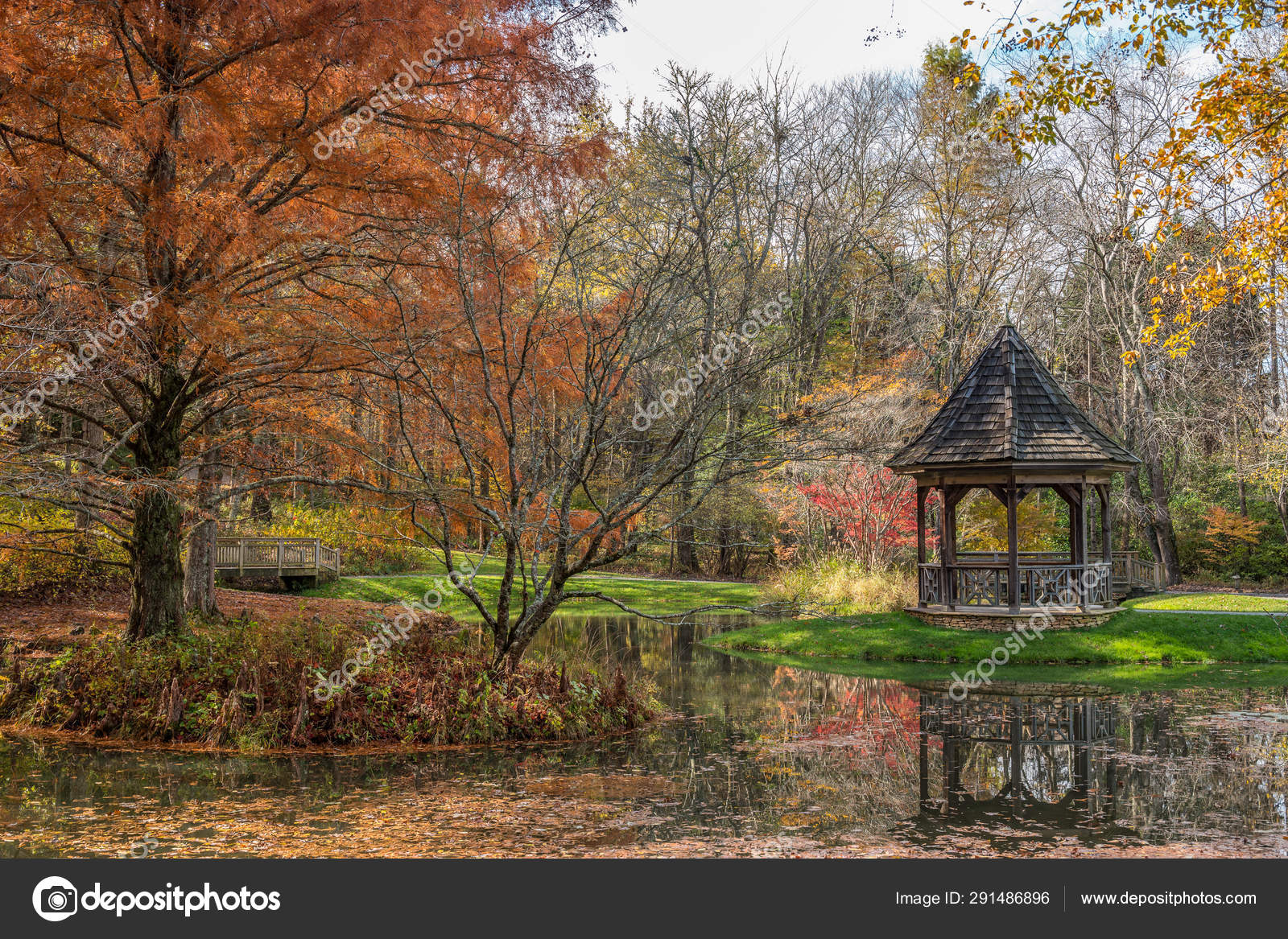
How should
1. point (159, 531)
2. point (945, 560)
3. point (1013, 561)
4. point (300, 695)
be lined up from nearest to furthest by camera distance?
point (300, 695) → point (159, 531) → point (1013, 561) → point (945, 560)

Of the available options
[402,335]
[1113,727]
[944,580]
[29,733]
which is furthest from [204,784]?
[944,580]

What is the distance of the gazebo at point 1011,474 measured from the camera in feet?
53.6

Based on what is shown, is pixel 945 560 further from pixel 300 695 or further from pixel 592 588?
pixel 300 695

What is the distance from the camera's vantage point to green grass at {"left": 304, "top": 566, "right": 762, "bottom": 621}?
2205 cm

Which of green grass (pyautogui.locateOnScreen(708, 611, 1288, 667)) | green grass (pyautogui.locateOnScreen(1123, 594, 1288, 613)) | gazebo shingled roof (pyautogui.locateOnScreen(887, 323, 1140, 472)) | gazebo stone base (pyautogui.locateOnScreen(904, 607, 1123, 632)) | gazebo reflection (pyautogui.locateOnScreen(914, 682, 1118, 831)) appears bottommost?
gazebo reflection (pyautogui.locateOnScreen(914, 682, 1118, 831))

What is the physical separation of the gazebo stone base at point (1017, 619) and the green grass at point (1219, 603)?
62.6 inches

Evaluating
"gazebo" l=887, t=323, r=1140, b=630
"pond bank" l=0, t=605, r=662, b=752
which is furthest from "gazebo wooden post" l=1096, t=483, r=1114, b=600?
"pond bank" l=0, t=605, r=662, b=752

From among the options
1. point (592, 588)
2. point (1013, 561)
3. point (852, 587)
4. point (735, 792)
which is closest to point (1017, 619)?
point (1013, 561)

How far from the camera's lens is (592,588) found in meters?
24.8

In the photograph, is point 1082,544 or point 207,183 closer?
point 207,183

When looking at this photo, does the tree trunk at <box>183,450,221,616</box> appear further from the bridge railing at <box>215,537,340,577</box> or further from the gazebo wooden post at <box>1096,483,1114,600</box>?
the gazebo wooden post at <box>1096,483,1114,600</box>
